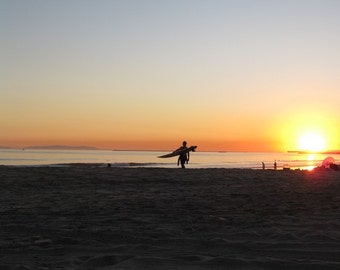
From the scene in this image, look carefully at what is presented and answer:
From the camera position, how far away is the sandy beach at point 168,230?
496 cm

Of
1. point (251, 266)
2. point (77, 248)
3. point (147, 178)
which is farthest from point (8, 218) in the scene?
point (147, 178)

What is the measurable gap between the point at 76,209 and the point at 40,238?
2846 millimetres

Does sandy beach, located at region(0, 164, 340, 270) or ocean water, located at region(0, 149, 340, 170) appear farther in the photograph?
ocean water, located at region(0, 149, 340, 170)

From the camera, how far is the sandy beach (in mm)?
4965

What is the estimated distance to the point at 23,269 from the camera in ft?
15.1

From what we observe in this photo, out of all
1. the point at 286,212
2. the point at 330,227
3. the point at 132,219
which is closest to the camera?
the point at 330,227

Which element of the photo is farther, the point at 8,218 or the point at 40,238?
the point at 8,218

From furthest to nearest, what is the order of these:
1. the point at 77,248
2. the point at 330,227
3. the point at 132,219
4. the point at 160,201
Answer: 1. the point at 160,201
2. the point at 132,219
3. the point at 330,227
4. the point at 77,248

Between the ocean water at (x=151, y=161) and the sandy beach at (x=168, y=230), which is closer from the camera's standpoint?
the sandy beach at (x=168, y=230)

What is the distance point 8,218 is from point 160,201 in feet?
11.8

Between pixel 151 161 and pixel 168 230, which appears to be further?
pixel 151 161

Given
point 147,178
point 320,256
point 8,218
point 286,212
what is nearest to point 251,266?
point 320,256

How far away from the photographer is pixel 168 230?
22.2 feet

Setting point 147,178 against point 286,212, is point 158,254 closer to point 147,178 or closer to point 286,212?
point 286,212
